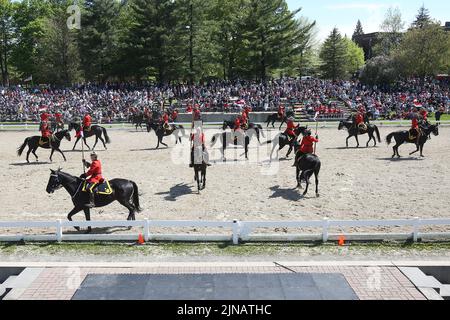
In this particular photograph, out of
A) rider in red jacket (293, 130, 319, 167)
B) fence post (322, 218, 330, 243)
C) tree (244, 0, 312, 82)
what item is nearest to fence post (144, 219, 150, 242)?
fence post (322, 218, 330, 243)

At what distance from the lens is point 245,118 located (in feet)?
83.1

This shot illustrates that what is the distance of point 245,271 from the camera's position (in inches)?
352

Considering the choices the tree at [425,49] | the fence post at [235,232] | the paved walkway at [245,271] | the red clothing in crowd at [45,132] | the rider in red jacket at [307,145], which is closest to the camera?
the paved walkway at [245,271]

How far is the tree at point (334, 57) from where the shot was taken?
6166cm

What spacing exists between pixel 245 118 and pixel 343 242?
50.5 feet

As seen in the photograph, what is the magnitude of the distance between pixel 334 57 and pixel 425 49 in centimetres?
1445

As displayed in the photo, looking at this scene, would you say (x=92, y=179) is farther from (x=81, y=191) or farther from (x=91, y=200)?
(x=91, y=200)

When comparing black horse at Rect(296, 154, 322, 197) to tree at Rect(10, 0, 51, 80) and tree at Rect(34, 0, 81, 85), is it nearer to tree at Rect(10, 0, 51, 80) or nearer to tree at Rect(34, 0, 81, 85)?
tree at Rect(34, 0, 81, 85)

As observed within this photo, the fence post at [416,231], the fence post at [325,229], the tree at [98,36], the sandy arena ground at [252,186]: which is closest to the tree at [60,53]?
the tree at [98,36]

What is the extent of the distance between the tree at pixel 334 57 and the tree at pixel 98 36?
29.8 metres

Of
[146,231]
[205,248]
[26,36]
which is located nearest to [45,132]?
[146,231]

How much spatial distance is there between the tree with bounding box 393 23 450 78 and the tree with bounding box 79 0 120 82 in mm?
33386

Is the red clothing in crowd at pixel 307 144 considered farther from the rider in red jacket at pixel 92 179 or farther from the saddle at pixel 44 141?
the saddle at pixel 44 141
